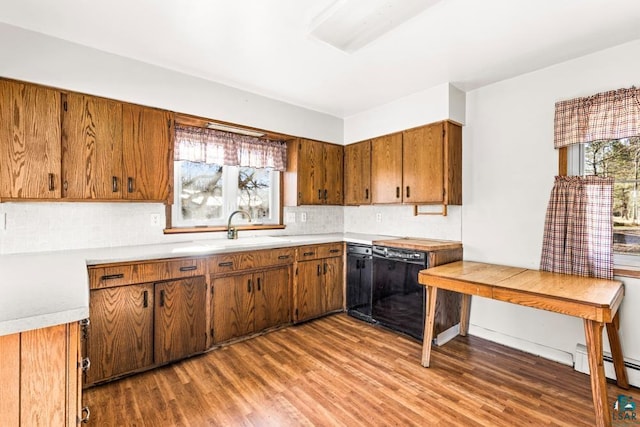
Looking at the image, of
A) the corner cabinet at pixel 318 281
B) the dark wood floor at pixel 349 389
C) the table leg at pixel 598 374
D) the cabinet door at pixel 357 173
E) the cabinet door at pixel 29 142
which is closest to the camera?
the table leg at pixel 598 374

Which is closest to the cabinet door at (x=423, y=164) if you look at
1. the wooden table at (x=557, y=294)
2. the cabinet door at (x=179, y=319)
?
the wooden table at (x=557, y=294)

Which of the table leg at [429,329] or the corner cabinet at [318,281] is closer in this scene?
the table leg at [429,329]

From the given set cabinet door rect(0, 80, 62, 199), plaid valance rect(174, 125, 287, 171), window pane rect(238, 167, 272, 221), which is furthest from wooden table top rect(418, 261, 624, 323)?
cabinet door rect(0, 80, 62, 199)

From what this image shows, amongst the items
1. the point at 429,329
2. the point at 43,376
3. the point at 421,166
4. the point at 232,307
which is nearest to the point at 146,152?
the point at 232,307

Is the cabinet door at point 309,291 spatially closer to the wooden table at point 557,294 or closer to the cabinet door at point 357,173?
the cabinet door at point 357,173

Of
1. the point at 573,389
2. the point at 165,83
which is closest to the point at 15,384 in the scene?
the point at 165,83

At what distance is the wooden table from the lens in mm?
1708

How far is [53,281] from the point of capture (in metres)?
1.38

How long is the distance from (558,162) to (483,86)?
1.05 m

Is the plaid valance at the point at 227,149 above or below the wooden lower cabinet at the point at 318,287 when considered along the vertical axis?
above

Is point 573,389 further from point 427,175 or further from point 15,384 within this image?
point 15,384

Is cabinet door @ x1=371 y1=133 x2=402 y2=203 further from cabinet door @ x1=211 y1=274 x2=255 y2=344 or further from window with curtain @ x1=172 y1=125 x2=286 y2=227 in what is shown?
cabinet door @ x1=211 y1=274 x2=255 y2=344

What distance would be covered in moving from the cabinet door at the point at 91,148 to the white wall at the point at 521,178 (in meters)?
3.29

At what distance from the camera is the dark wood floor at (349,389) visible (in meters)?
1.88
